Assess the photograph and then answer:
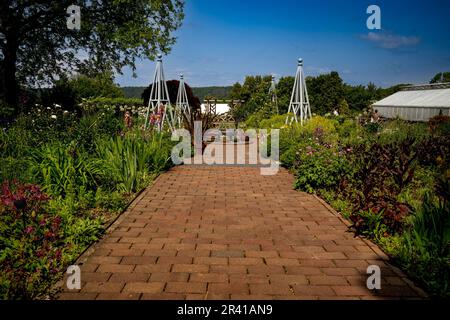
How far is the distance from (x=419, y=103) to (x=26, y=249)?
81.8 ft

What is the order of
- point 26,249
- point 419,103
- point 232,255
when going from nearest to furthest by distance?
1. point 26,249
2. point 232,255
3. point 419,103

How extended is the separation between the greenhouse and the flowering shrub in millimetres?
19048

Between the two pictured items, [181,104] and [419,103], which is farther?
[419,103]

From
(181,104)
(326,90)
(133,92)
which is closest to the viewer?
(181,104)

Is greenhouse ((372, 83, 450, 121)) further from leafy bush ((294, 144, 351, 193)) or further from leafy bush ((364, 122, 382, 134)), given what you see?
leafy bush ((294, 144, 351, 193))

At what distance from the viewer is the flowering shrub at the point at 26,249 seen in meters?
3.00

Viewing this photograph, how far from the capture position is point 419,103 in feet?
75.8

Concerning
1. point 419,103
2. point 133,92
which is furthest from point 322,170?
point 133,92

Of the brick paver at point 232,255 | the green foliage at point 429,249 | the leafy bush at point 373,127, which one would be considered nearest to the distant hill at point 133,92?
the leafy bush at point 373,127

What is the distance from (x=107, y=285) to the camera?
3.16 metres

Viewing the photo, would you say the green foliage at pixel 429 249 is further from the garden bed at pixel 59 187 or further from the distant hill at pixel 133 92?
the distant hill at pixel 133 92

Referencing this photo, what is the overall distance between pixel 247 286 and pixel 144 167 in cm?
527

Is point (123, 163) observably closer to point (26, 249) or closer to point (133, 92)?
point (26, 249)
